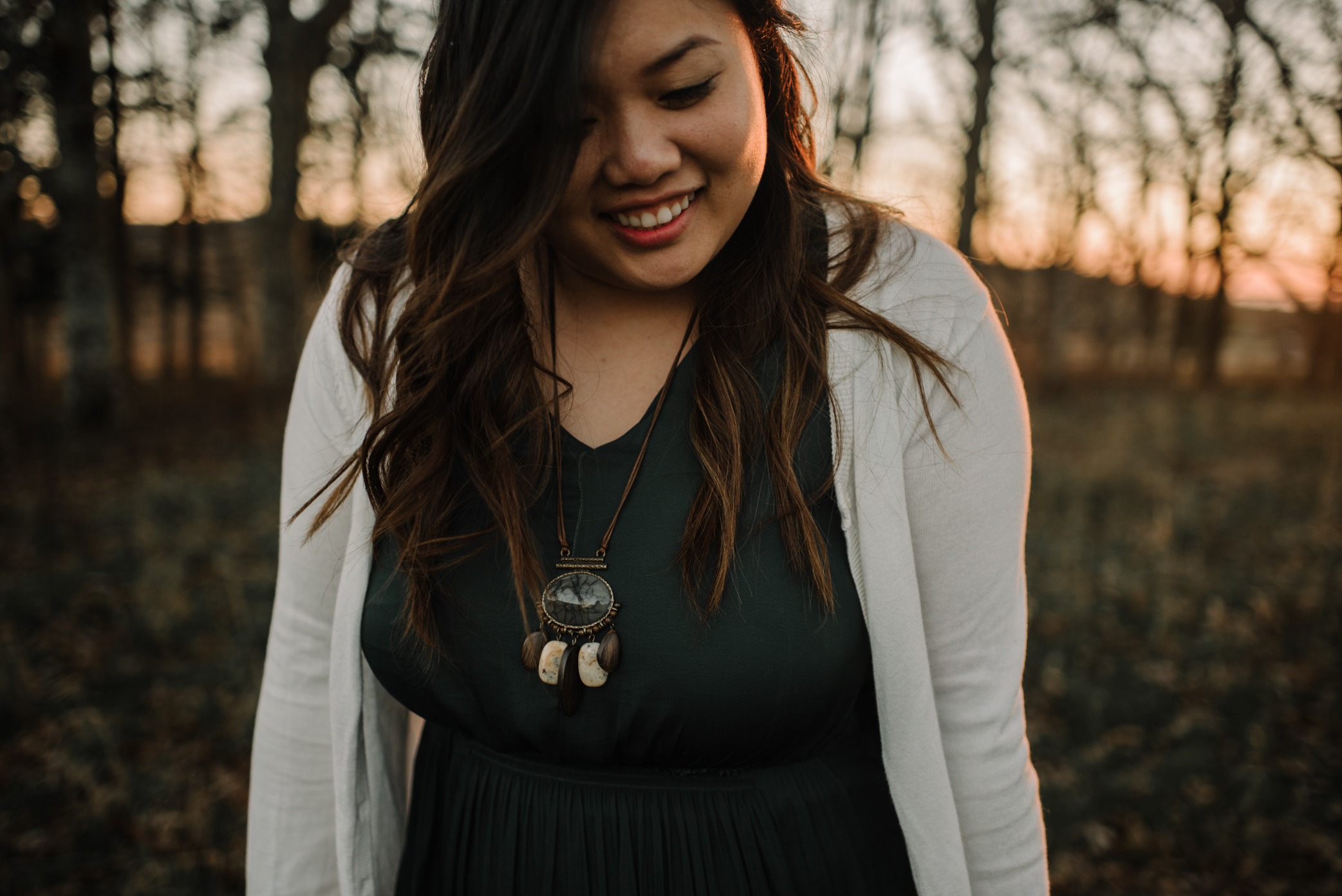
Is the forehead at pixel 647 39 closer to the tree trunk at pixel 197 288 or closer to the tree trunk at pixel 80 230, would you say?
the tree trunk at pixel 80 230

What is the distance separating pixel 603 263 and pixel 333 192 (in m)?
14.9

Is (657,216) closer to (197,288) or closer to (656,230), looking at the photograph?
(656,230)

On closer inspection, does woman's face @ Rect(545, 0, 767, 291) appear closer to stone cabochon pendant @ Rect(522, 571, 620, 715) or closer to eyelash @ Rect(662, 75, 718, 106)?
eyelash @ Rect(662, 75, 718, 106)

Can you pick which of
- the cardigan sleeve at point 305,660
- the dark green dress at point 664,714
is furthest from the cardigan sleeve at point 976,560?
the cardigan sleeve at point 305,660

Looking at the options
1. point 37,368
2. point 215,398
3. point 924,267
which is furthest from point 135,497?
point 37,368

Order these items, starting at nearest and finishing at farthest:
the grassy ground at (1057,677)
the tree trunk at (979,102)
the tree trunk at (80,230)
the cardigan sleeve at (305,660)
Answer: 1. the cardigan sleeve at (305,660)
2. the grassy ground at (1057,677)
3. the tree trunk at (979,102)
4. the tree trunk at (80,230)

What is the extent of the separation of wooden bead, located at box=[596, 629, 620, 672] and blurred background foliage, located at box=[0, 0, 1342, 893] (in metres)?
0.95

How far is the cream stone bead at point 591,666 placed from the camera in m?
1.14

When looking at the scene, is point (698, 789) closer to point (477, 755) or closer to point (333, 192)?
point (477, 755)

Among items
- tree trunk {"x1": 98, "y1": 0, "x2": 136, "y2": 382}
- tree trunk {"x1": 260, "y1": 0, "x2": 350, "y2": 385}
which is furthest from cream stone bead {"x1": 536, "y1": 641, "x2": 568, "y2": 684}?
tree trunk {"x1": 98, "y1": 0, "x2": 136, "y2": 382}

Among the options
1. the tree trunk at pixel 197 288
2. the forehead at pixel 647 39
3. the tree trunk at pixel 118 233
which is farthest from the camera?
the tree trunk at pixel 197 288

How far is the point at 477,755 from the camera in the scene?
133 centimetres

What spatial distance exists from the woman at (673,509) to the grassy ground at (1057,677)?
7.88 ft

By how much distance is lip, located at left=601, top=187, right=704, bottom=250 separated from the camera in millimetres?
1200
